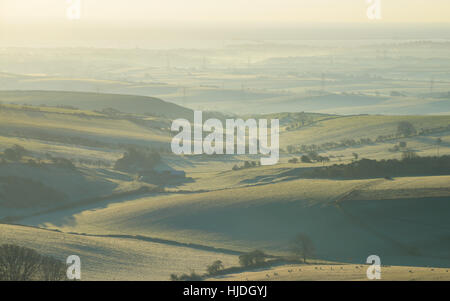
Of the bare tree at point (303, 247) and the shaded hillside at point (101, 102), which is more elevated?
the shaded hillside at point (101, 102)

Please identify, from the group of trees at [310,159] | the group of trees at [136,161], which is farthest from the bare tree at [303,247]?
the group of trees at [136,161]

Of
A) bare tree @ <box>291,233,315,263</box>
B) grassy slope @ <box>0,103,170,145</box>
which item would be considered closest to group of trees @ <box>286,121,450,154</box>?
grassy slope @ <box>0,103,170,145</box>

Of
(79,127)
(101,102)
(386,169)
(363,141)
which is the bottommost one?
(386,169)

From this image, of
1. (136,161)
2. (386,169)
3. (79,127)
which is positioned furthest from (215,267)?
(79,127)

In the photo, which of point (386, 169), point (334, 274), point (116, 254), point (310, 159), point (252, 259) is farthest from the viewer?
point (310, 159)

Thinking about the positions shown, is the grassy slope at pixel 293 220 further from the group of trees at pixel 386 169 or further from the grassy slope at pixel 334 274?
the grassy slope at pixel 334 274

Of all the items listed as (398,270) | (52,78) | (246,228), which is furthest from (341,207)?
(52,78)

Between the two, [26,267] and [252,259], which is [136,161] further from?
[26,267]
